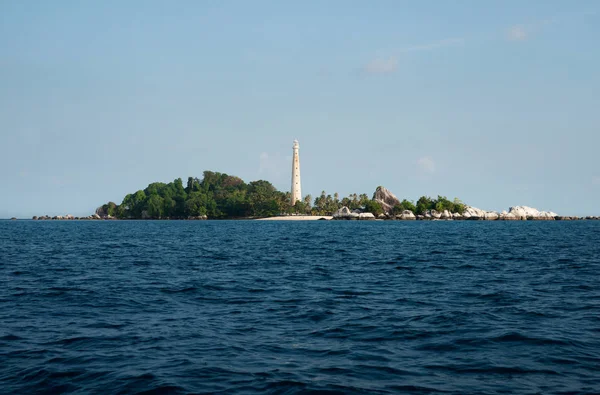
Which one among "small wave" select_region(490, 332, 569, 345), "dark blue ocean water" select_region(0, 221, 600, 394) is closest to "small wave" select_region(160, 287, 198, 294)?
"dark blue ocean water" select_region(0, 221, 600, 394)

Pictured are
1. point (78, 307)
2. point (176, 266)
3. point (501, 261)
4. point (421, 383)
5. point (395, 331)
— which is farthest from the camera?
point (501, 261)

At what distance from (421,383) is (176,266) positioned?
1133 inches

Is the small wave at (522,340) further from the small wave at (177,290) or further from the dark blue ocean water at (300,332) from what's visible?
the small wave at (177,290)

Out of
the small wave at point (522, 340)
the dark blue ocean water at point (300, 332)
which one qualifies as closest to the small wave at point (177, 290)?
the dark blue ocean water at point (300, 332)

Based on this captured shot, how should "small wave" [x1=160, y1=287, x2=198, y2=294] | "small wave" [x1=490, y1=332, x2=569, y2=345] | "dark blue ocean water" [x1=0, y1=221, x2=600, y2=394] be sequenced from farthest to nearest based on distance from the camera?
"small wave" [x1=160, y1=287, x2=198, y2=294], "small wave" [x1=490, y1=332, x2=569, y2=345], "dark blue ocean water" [x1=0, y1=221, x2=600, y2=394]

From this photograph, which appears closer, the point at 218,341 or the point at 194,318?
the point at 218,341

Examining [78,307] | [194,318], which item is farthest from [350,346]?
[78,307]

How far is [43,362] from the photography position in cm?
1350

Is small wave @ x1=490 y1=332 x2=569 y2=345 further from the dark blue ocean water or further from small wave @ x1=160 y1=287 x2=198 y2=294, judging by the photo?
small wave @ x1=160 y1=287 x2=198 y2=294

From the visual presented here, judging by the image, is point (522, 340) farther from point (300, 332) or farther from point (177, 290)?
point (177, 290)

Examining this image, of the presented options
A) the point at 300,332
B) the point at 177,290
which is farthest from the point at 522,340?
the point at 177,290

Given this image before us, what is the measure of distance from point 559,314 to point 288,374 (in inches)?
493

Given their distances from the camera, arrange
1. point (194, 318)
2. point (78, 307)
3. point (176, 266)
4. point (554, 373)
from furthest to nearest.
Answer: point (176, 266) < point (78, 307) < point (194, 318) < point (554, 373)

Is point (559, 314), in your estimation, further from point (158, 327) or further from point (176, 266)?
point (176, 266)
